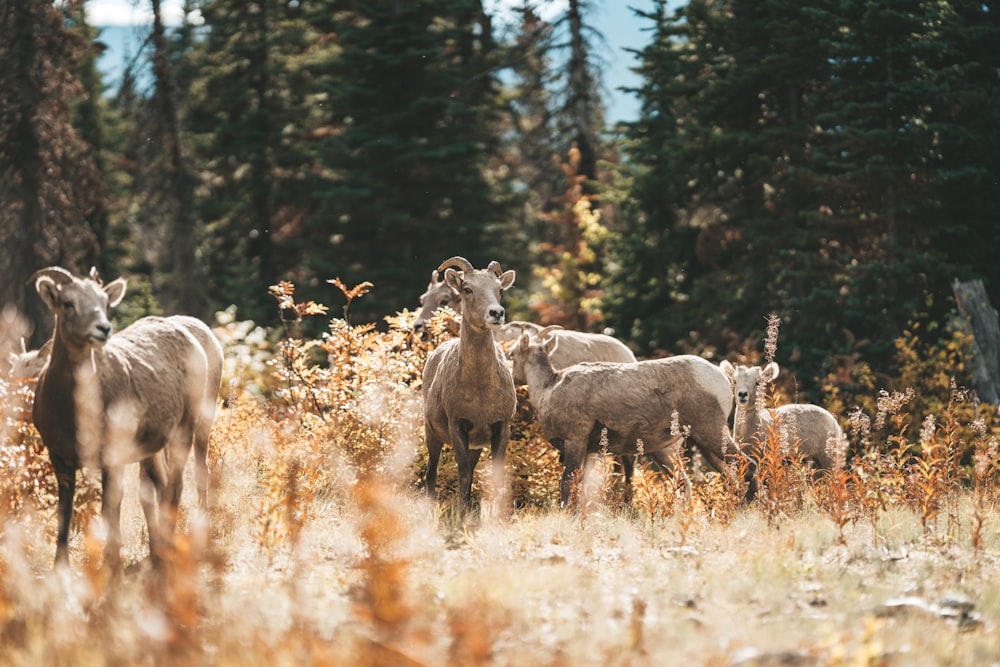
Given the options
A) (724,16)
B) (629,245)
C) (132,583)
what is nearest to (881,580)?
(132,583)

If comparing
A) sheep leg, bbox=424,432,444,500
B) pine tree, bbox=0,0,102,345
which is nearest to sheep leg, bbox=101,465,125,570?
sheep leg, bbox=424,432,444,500

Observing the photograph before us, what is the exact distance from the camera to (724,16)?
19.4 m

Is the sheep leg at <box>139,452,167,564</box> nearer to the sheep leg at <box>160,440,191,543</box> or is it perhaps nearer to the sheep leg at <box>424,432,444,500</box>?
the sheep leg at <box>160,440,191,543</box>

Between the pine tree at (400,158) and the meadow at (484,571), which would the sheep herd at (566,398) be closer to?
the meadow at (484,571)

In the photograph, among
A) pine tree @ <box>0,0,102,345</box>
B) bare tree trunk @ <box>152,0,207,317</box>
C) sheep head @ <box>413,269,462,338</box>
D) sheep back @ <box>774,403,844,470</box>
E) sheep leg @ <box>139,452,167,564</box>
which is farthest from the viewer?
bare tree trunk @ <box>152,0,207,317</box>

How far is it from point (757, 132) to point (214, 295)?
19412 millimetres

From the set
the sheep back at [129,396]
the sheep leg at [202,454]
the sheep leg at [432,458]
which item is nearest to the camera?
the sheep back at [129,396]

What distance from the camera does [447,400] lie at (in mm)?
8836

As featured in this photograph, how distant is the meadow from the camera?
4324 millimetres

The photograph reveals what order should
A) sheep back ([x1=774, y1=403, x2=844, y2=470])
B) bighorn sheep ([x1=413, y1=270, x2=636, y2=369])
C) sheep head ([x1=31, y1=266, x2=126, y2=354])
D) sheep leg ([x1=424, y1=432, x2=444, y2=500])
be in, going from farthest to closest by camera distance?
1. bighorn sheep ([x1=413, y1=270, x2=636, y2=369])
2. sheep back ([x1=774, y1=403, x2=844, y2=470])
3. sheep leg ([x1=424, y1=432, x2=444, y2=500])
4. sheep head ([x1=31, y1=266, x2=126, y2=354])

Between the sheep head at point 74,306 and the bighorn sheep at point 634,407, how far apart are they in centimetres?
462

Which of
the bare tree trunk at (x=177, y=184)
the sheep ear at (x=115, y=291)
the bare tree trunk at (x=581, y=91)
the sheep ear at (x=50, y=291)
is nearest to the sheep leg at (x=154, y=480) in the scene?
the sheep ear at (x=115, y=291)

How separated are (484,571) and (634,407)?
3898 mm

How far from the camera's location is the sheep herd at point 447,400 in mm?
6305
